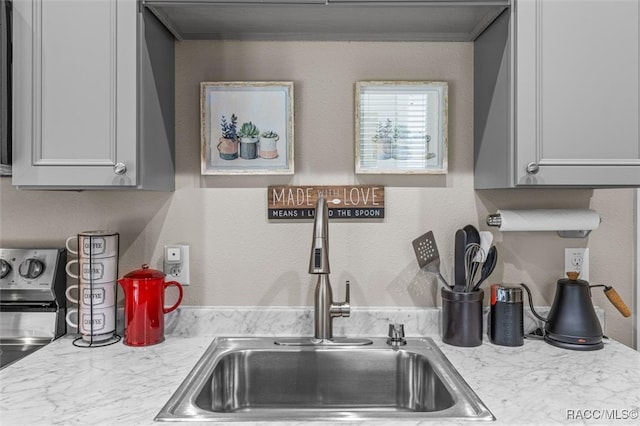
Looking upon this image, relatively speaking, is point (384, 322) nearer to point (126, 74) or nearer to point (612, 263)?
point (612, 263)

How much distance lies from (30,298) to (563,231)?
5.79 feet

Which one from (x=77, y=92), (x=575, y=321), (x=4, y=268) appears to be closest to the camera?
(x=77, y=92)

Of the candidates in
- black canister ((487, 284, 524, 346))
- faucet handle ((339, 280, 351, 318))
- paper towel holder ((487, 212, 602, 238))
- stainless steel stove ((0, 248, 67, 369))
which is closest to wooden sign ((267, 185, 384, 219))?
faucet handle ((339, 280, 351, 318))

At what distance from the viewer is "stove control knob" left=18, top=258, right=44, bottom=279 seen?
1490 millimetres

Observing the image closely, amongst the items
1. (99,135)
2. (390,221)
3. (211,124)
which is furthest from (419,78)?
(99,135)

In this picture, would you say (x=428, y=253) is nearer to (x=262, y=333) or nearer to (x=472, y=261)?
(x=472, y=261)

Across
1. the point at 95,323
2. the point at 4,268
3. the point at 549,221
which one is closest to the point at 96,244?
the point at 95,323

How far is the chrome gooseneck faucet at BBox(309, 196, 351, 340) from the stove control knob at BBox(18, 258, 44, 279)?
88 centimetres

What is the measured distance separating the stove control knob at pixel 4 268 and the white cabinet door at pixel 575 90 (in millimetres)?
1578

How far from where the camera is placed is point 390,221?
1.58 m

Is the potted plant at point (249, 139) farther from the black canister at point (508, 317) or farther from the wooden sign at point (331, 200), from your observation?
the black canister at point (508, 317)

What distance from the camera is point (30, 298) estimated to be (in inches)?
59.0

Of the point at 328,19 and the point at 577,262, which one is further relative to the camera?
the point at 577,262

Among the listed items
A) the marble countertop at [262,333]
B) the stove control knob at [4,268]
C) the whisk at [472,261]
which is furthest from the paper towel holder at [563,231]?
the stove control knob at [4,268]
